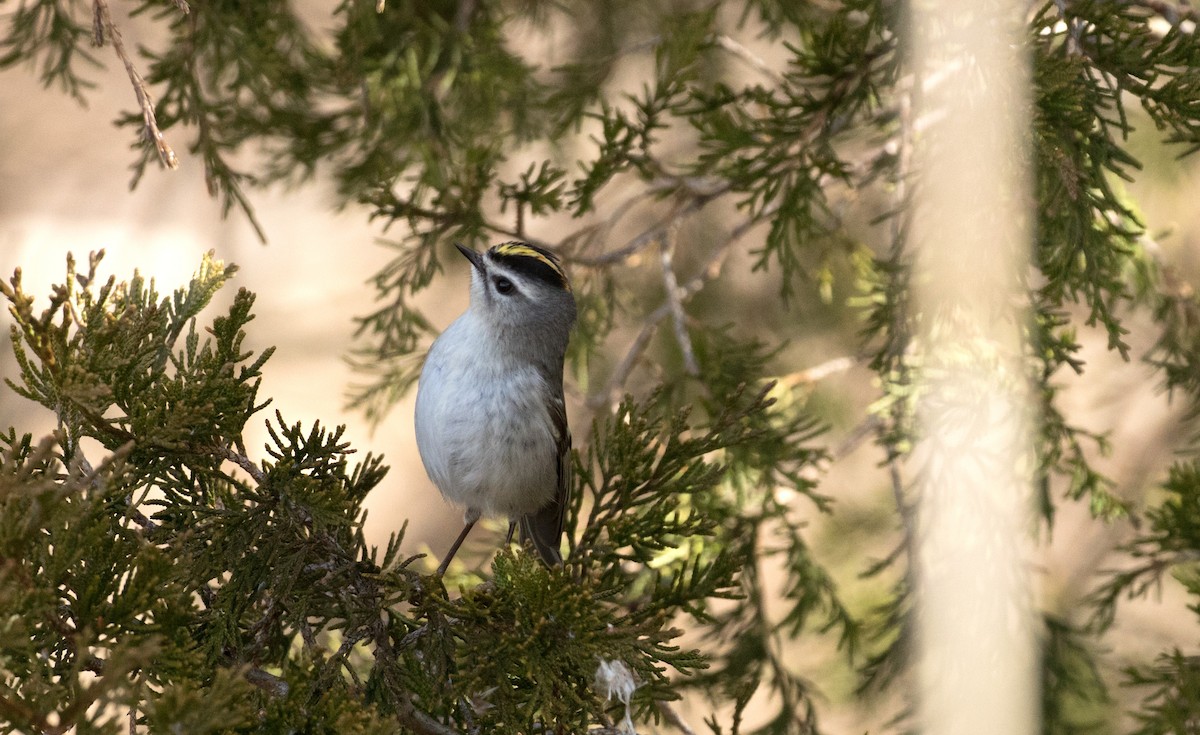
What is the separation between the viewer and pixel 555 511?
2.62m

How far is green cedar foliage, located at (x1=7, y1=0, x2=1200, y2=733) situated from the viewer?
3.77 ft

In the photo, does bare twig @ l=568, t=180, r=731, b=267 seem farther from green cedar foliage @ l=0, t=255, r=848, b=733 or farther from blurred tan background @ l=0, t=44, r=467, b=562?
blurred tan background @ l=0, t=44, r=467, b=562

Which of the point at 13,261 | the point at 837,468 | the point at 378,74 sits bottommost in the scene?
the point at 378,74

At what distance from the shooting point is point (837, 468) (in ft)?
16.7

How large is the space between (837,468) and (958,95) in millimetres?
3309

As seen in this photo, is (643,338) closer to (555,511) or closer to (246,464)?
(555,511)

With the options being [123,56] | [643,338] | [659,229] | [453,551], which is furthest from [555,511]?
[123,56]

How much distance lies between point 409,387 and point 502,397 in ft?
2.09

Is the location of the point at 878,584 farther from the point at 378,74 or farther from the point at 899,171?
the point at 378,74

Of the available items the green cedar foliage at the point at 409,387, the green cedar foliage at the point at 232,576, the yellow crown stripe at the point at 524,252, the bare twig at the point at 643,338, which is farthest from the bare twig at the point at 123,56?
the bare twig at the point at 643,338

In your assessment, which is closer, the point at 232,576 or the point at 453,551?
the point at 232,576

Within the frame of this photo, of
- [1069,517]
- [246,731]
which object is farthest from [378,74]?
[1069,517]

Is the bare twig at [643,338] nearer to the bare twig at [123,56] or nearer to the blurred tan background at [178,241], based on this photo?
the bare twig at [123,56]

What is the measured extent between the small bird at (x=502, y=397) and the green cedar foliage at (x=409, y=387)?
18cm
